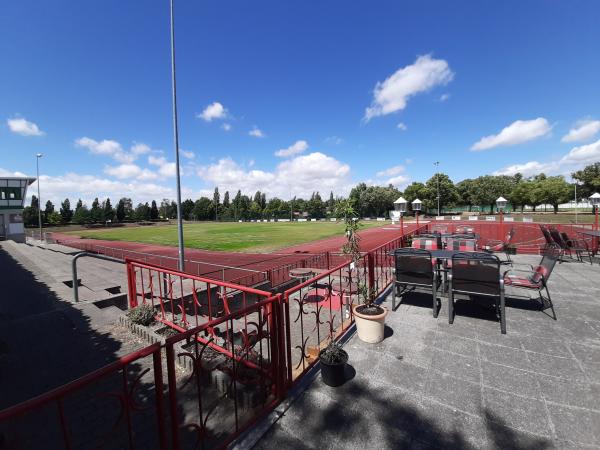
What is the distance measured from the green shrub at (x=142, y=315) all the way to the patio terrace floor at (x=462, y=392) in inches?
162

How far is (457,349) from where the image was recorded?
3809mm

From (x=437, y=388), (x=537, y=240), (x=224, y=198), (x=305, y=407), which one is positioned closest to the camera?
(x=305, y=407)

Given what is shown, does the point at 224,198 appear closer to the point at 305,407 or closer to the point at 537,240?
the point at 537,240

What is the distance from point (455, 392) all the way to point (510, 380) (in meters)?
0.75

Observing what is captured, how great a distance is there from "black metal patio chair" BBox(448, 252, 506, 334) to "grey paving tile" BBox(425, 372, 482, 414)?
5.33 ft

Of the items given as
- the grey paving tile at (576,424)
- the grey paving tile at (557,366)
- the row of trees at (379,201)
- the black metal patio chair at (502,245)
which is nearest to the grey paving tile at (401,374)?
the grey paving tile at (576,424)

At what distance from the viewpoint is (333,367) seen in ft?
10.1

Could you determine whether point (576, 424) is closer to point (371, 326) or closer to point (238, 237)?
point (371, 326)

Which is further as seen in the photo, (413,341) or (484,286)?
(484,286)

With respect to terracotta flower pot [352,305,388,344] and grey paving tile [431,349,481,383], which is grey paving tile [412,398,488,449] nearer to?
grey paving tile [431,349,481,383]

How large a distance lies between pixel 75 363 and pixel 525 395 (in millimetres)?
6376

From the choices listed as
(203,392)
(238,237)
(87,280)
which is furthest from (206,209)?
(203,392)


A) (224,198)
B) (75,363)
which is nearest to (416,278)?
(75,363)

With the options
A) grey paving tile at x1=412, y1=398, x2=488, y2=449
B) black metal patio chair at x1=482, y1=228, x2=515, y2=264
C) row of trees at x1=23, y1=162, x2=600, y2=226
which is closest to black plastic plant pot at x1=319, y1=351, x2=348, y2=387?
grey paving tile at x1=412, y1=398, x2=488, y2=449
